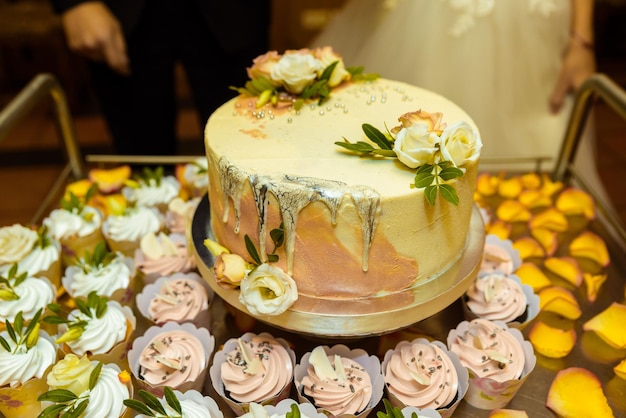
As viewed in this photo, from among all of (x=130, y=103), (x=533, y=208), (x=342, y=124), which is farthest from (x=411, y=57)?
(x=130, y=103)

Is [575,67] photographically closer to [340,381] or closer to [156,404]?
[340,381]

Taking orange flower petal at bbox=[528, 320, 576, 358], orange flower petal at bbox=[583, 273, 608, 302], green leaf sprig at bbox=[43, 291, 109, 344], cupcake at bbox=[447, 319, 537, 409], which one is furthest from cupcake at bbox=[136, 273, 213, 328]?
orange flower petal at bbox=[583, 273, 608, 302]

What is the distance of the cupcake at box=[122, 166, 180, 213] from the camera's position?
1838mm

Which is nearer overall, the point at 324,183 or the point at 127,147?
the point at 324,183

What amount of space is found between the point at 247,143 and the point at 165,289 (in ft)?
1.60

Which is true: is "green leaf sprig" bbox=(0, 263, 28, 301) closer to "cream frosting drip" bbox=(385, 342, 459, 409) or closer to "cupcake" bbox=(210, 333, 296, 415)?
"cupcake" bbox=(210, 333, 296, 415)

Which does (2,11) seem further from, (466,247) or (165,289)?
(466,247)

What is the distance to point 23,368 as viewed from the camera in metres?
1.19

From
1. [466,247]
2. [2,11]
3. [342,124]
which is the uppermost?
[342,124]

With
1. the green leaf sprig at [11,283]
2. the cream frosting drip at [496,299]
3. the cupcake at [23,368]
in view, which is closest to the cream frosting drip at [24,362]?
the cupcake at [23,368]

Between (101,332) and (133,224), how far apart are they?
46 centimetres

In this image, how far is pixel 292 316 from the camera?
1153 mm

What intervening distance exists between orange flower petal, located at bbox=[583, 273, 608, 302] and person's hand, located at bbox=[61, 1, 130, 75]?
1780 mm

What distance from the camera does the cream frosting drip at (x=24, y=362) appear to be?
1173 mm
